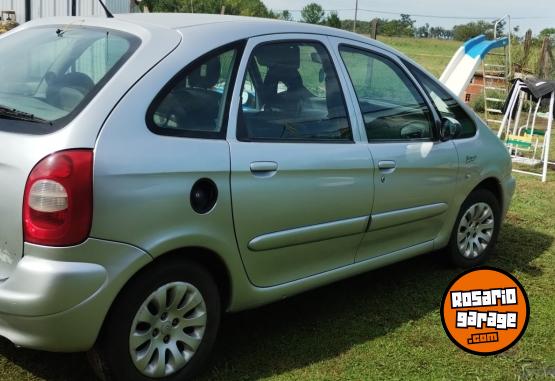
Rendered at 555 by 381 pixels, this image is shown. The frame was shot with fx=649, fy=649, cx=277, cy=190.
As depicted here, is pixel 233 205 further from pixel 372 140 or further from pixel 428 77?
pixel 428 77

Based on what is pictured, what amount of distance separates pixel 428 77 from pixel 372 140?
3.14 feet

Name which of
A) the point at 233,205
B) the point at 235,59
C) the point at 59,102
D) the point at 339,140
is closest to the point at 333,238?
the point at 339,140

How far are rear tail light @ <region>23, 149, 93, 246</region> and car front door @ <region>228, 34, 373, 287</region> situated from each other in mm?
729

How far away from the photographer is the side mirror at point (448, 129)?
4.30m

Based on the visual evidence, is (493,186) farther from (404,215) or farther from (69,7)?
(69,7)

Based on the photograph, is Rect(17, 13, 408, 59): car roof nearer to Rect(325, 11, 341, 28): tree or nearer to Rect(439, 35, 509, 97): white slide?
Rect(439, 35, 509, 97): white slide

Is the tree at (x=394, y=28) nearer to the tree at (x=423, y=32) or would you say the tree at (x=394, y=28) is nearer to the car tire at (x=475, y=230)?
the tree at (x=423, y=32)

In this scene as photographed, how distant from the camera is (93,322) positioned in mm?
2600

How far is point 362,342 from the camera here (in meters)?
3.65

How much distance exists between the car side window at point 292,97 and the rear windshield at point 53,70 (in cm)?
65

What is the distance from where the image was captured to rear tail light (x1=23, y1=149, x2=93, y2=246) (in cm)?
245

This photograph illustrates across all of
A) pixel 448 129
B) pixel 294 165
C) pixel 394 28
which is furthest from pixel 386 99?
pixel 394 28

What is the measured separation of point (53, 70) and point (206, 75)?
2.41 feet

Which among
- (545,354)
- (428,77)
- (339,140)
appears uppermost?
(428,77)
